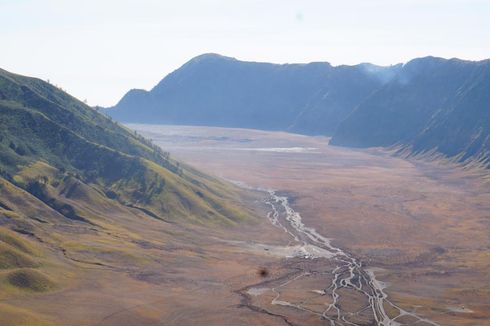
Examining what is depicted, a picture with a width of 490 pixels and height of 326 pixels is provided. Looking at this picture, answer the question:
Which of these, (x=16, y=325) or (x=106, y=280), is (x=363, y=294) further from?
(x=16, y=325)

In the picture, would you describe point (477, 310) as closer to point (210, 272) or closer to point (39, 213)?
point (210, 272)

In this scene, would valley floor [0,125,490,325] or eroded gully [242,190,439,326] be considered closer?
valley floor [0,125,490,325]

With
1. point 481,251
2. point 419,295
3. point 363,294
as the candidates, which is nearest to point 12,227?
point 363,294

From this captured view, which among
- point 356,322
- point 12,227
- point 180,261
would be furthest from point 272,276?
point 12,227

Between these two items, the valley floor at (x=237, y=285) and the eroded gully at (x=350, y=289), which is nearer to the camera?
the valley floor at (x=237, y=285)

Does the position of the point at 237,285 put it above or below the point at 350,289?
below

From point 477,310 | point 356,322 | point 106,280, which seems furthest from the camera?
point 106,280

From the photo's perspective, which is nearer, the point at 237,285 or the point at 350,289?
the point at 350,289

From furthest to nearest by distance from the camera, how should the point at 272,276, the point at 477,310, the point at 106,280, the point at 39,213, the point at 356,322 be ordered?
the point at 39,213 → the point at 272,276 → the point at 106,280 → the point at 477,310 → the point at 356,322

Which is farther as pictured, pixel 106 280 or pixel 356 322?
pixel 106 280
